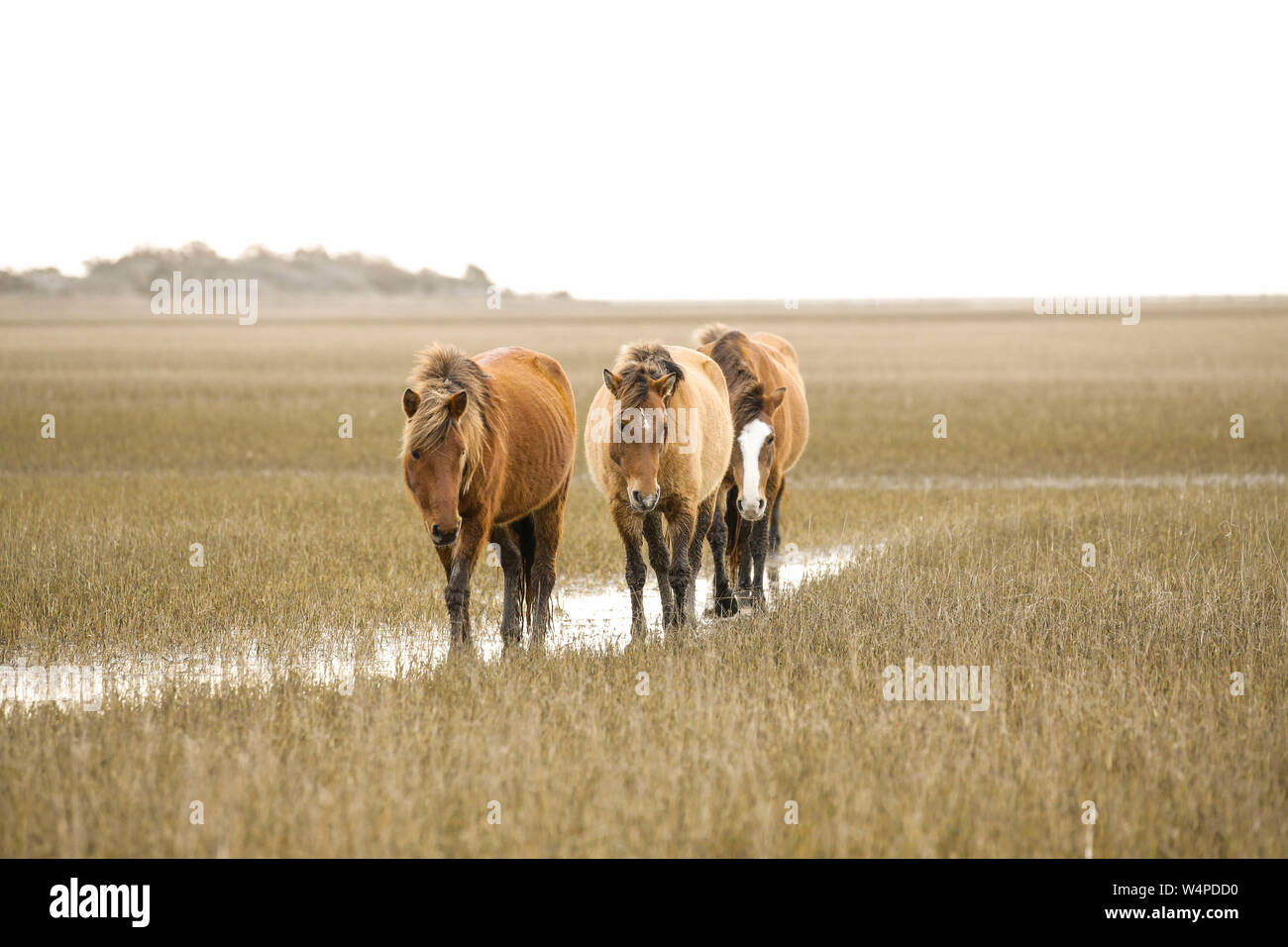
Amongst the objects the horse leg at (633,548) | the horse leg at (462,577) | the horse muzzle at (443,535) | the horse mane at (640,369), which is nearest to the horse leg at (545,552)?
the horse leg at (633,548)

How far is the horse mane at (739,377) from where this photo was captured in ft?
30.0

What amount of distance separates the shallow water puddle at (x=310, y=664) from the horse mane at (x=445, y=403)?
56.3 inches

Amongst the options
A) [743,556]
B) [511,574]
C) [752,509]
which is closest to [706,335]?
[743,556]

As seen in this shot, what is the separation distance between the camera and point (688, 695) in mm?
6473

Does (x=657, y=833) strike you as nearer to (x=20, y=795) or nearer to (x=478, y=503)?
(x=20, y=795)

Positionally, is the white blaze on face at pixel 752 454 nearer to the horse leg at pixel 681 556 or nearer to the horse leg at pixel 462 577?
the horse leg at pixel 681 556

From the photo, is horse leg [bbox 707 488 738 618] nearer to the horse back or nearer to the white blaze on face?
the white blaze on face

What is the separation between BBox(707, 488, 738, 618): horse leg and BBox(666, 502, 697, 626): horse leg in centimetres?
98

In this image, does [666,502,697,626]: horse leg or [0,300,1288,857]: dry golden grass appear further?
[666,502,697,626]: horse leg

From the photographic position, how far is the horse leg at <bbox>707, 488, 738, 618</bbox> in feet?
31.2

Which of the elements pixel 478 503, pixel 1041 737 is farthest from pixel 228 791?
pixel 1041 737

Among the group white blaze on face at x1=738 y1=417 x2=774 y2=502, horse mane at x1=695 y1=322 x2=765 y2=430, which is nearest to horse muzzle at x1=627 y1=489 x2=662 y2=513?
white blaze on face at x1=738 y1=417 x2=774 y2=502

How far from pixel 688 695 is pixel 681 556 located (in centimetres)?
214

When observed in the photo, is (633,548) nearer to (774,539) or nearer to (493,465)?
(493,465)
